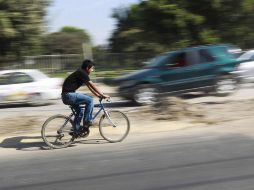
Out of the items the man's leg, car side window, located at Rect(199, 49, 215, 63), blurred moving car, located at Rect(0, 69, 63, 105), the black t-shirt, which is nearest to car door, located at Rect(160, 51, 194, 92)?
car side window, located at Rect(199, 49, 215, 63)

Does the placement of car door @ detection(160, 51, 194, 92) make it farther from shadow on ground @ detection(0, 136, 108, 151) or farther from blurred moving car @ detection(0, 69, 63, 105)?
shadow on ground @ detection(0, 136, 108, 151)

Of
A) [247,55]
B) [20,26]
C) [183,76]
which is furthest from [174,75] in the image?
[20,26]

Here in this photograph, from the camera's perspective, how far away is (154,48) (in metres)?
33.4

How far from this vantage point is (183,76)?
55.2 ft

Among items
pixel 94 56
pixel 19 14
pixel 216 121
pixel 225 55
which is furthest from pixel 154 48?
pixel 216 121

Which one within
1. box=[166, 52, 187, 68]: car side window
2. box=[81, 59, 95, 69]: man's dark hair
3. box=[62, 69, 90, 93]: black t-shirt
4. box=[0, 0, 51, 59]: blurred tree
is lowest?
box=[166, 52, 187, 68]: car side window

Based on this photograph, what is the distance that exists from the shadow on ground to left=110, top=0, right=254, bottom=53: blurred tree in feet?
66.2

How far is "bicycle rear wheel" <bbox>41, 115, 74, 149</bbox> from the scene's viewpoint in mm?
10156

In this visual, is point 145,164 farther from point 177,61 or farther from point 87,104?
point 177,61

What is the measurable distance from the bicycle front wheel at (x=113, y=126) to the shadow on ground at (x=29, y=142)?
0.19 metres

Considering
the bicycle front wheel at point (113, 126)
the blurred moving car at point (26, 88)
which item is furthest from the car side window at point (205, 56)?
the bicycle front wheel at point (113, 126)

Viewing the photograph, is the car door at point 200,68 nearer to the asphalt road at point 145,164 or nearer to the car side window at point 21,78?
the car side window at point 21,78

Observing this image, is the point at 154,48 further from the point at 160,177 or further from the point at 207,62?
the point at 160,177

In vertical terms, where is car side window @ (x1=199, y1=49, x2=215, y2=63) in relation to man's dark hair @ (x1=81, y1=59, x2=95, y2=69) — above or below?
below
